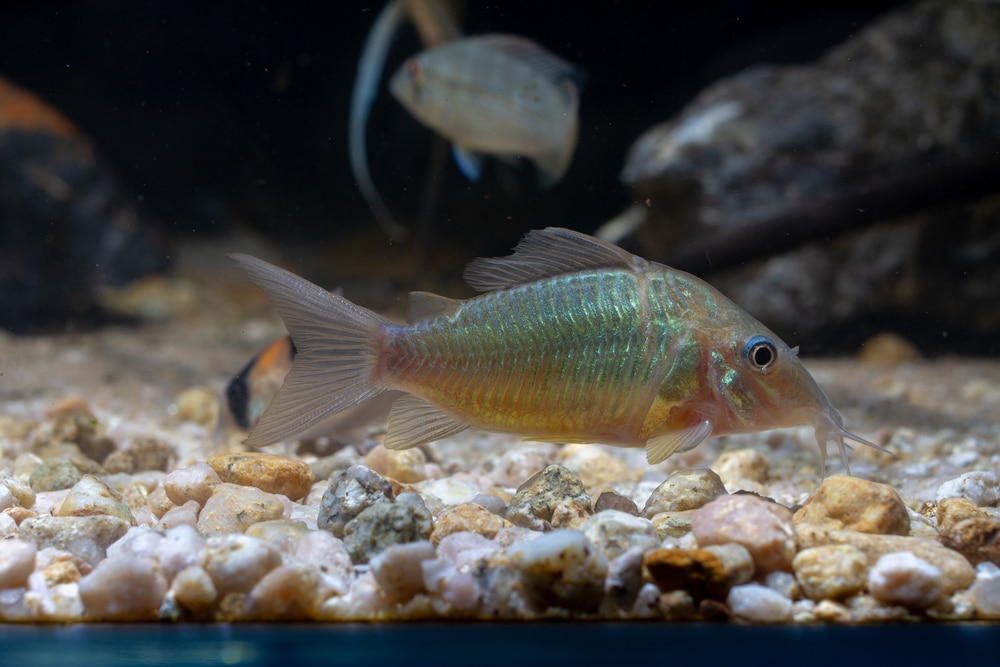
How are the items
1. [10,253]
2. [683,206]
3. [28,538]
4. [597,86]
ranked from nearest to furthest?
[28,538] < [597,86] < [683,206] < [10,253]

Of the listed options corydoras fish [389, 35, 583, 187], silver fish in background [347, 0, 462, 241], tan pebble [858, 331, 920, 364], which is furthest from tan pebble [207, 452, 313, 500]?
tan pebble [858, 331, 920, 364]

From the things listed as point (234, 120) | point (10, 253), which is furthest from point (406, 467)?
point (10, 253)

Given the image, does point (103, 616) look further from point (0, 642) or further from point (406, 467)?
point (406, 467)

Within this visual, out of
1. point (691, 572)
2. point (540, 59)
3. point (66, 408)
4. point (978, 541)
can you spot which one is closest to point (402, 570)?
point (691, 572)

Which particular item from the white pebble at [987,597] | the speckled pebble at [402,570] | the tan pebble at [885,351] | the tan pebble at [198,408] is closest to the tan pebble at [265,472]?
the speckled pebble at [402,570]

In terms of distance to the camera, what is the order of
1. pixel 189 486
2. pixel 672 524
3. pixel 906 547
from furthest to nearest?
pixel 189 486 → pixel 672 524 → pixel 906 547

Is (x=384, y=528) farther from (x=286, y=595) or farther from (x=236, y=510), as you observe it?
(x=236, y=510)
